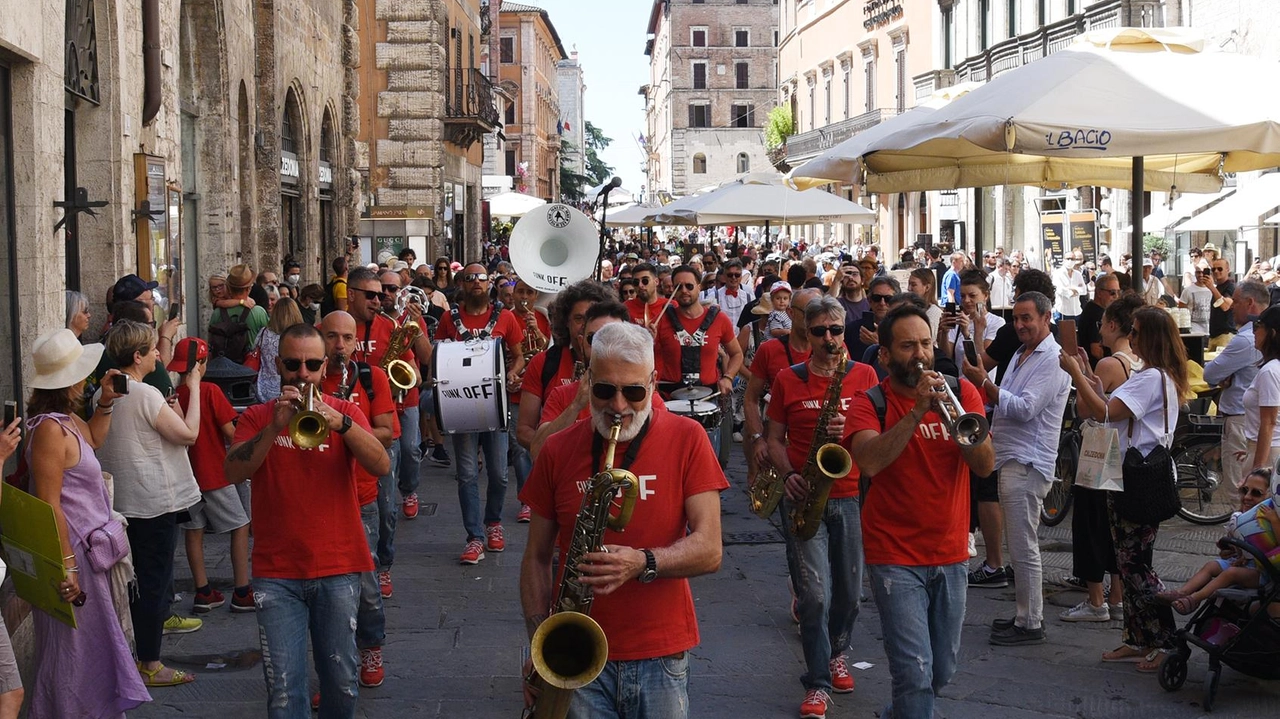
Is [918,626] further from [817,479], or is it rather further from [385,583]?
[385,583]

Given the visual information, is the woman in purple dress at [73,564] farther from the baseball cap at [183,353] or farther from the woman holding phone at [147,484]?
the baseball cap at [183,353]

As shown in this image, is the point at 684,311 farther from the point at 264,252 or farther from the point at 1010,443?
the point at 264,252

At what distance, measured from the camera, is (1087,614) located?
7262 millimetres

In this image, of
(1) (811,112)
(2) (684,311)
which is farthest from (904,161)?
(1) (811,112)

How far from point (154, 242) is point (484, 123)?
21.8m

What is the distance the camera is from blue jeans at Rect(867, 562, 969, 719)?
4688 millimetres

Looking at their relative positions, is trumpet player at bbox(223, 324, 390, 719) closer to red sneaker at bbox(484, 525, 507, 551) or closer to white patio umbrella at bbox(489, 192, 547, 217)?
red sneaker at bbox(484, 525, 507, 551)

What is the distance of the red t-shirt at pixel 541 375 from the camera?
6383mm

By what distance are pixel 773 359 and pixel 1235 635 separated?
2.49m

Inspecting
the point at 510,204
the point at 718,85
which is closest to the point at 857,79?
the point at 510,204

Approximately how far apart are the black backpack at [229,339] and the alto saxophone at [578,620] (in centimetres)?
681

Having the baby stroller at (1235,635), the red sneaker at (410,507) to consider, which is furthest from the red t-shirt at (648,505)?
the red sneaker at (410,507)

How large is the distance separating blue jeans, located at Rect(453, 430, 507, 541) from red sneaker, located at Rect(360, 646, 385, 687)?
2.40 m

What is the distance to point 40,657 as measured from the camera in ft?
16.2
